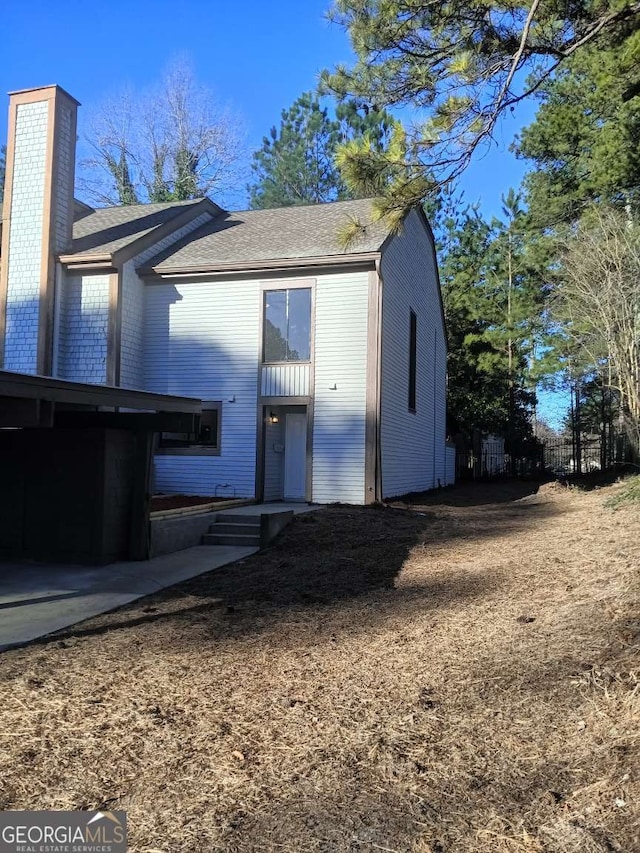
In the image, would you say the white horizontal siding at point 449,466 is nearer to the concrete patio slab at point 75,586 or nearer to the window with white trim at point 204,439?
the window with white trim at point 204,439

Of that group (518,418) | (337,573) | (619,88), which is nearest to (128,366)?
(337,573)

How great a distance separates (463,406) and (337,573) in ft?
73.5

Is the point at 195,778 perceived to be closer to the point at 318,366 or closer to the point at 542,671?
the point at 542,671

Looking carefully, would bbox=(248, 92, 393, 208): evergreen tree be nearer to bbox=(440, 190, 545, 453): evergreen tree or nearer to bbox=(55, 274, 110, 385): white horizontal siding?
bbox=(440, 190, 545, 453): evergreen tree

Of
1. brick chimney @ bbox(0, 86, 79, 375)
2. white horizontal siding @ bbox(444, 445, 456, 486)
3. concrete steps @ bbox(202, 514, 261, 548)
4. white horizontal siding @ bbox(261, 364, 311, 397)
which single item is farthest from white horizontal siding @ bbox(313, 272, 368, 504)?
white horizontal siding @ bbox(444, 445, 456, 486)

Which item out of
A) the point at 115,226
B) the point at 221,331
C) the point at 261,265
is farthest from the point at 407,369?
the point at 115,226

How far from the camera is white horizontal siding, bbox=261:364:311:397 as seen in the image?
14.0m

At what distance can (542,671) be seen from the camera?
12.3ft

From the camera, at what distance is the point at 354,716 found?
352cm

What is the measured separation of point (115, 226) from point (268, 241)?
4.02 metres

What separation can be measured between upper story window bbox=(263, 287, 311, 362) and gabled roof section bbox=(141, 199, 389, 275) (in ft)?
2.39

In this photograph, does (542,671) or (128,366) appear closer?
(542,671)

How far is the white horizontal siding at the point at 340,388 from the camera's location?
13.5 metres

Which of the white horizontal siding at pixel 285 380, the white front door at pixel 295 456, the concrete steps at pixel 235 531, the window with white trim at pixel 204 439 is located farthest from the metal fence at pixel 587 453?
the concrete steps at pixel 235 531
